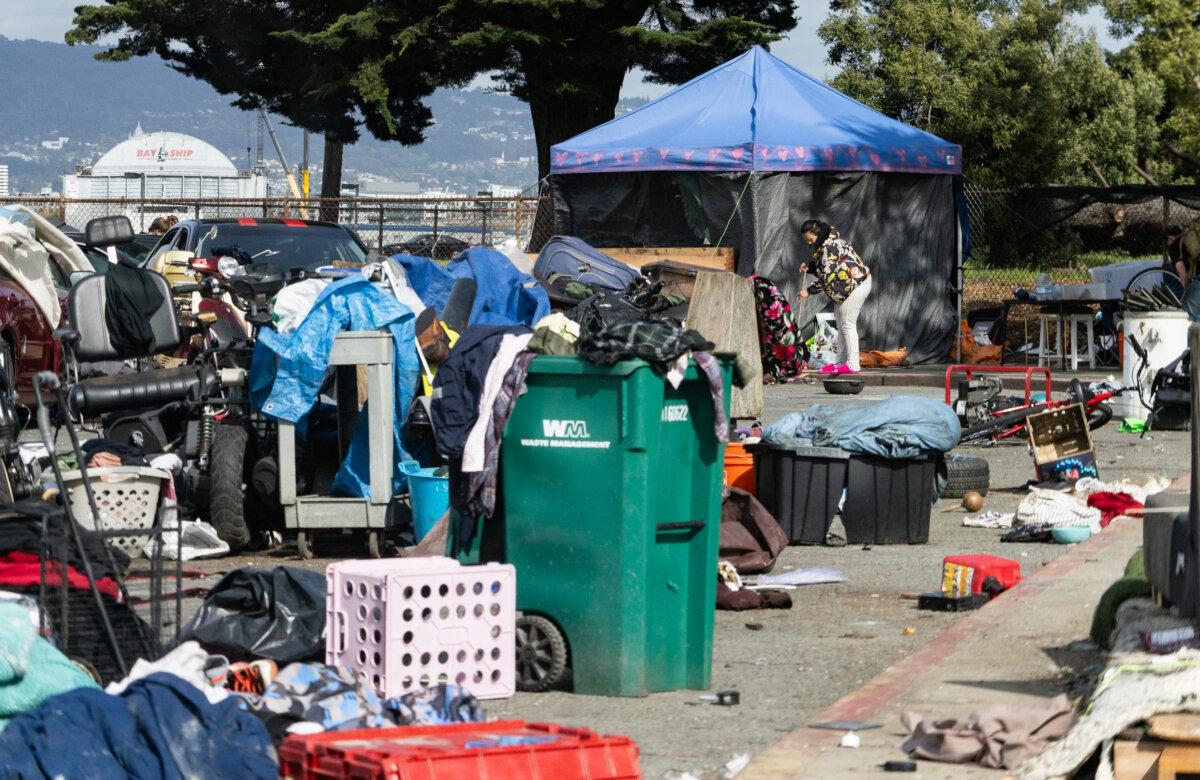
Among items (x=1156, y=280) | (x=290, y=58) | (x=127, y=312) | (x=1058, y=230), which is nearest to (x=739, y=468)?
(x=127, y=312)

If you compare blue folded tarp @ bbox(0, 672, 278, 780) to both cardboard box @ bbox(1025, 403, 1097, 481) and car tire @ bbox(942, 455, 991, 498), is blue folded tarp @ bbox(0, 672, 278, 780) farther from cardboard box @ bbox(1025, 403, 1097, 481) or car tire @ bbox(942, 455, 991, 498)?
cardboard box @ bbox(1025, 403, 1097, 481)

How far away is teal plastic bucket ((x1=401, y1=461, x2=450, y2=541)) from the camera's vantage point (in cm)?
912

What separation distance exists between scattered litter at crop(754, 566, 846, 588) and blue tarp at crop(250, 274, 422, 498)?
2.03m

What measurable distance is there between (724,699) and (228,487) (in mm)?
4031

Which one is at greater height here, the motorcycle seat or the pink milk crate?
the motorcycle seat

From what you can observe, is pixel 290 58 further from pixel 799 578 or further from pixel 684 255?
pixel 799 578

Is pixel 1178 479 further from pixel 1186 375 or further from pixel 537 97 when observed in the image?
pixel 537 97

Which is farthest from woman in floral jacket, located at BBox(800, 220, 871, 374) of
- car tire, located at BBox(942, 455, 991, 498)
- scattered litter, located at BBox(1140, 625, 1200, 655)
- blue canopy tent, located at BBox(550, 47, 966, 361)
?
scattered litter, located at BBox(1140, 625, 1200, 655)

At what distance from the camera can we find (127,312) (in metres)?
10.8

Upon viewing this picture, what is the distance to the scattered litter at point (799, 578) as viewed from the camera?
9055mm

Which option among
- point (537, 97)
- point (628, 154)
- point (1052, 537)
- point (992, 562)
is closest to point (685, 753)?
point (992, 562)

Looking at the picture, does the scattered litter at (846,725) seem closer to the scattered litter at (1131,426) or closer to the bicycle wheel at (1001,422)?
the bicycle wheel at (1001,422)

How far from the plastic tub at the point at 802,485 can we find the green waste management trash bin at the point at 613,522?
10.5ft

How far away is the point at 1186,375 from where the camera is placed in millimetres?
14172
